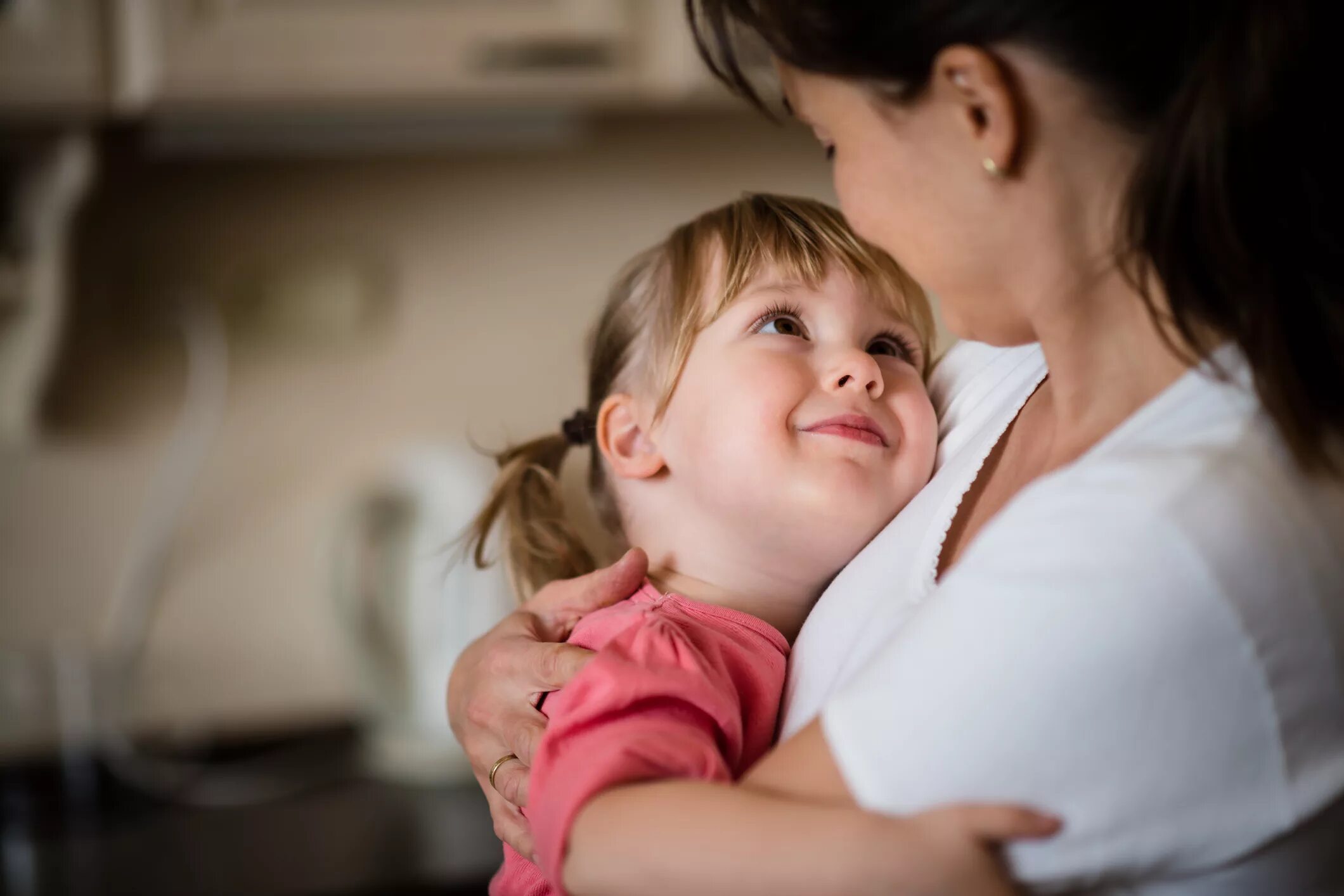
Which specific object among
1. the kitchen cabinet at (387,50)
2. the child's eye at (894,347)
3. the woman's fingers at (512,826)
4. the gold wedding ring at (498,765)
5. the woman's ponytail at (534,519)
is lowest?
the woman's fingers at (512,826)

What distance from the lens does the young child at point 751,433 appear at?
2.94 ft

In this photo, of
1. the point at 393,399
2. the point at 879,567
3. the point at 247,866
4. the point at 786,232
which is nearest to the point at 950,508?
the point at 879,567

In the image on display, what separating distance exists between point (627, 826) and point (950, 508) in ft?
0.95

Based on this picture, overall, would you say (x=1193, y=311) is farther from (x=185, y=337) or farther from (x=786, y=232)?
(x=185, y=337)

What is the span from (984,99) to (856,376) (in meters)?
0.28

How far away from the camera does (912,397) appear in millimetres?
958

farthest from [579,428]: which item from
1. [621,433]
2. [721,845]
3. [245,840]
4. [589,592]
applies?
[245,840]

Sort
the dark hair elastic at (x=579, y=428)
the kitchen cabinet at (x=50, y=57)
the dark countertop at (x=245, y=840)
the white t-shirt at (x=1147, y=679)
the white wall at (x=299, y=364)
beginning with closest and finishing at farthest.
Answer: the white t-shirt at (x=1147, y=679)
the dark hair elastic at (x=579, y=428)
the kitchen cabinet at (x=50, y=57)
the dark countertop at (x=245, y=840)
the white wall at (x=299, y=364)

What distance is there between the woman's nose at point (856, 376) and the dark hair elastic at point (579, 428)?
25 centimetres

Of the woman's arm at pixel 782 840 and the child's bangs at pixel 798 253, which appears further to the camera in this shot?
the child's bangs at pixel 798 253

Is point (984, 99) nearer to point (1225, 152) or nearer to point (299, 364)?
point (1225, 152)

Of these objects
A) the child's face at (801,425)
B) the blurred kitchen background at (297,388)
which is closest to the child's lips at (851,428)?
the child's face at (801,425)

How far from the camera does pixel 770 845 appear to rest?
0.62 metres

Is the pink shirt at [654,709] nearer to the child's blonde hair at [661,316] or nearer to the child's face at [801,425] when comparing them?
the child's face at [801,425]
